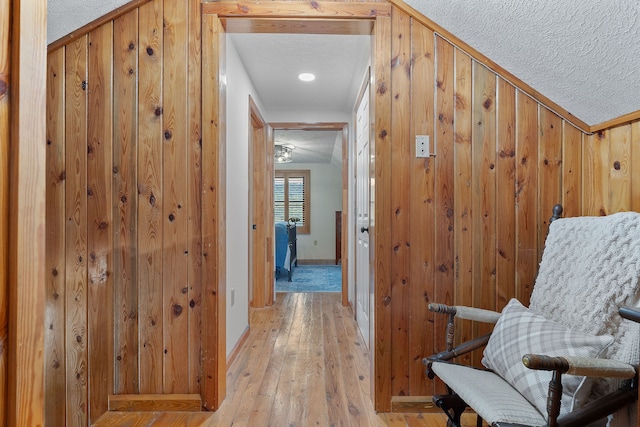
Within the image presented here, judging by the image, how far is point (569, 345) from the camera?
4.04 ft

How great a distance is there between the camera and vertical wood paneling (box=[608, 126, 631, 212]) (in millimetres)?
1654

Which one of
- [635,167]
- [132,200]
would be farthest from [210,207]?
[635,167]

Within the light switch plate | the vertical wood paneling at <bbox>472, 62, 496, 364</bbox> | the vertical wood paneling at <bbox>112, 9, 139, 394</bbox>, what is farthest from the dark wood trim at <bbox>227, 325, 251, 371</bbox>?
the light switch plate

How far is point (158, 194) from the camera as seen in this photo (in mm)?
1873

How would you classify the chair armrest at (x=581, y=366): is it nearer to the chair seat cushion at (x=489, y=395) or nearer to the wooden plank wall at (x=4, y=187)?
the chair seat cushion at (x=489, y=395)

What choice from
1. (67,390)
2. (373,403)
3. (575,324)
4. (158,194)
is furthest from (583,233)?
(67,390)

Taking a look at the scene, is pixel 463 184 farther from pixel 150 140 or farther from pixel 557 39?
pixel 150 140

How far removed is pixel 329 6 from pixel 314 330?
2.44 m

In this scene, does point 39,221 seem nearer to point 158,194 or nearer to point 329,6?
point 158,194

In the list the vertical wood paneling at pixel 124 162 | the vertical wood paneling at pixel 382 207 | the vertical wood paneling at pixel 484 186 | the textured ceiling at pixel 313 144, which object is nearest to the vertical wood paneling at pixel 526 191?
the vertical wood paneling at pixel 484 186

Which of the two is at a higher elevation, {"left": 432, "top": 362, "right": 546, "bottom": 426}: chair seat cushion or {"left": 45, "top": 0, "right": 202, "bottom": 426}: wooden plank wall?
{"left": 45, "top": 0, "right": 202, "bottom": 426}: wooden plank wall

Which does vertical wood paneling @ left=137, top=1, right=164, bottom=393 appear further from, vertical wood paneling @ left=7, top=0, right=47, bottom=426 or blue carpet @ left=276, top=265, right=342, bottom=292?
blue carpet @ left=276, top=265, right=342, bottom=292

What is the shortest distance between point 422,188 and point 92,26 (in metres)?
1.81

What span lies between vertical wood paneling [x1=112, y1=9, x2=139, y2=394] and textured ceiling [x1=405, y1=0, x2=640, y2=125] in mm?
1408
